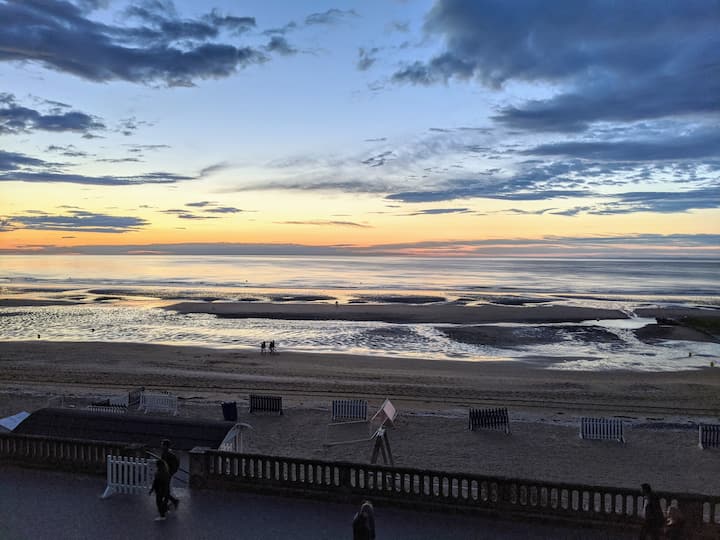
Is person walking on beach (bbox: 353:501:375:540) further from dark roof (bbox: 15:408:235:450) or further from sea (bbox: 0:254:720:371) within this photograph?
sea (bbox: 0:254:720:371)

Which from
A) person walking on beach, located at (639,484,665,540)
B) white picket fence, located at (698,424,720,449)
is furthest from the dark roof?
white picket fence, located at (698,424,720,449)

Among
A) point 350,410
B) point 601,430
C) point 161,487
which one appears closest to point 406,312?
point 350,410

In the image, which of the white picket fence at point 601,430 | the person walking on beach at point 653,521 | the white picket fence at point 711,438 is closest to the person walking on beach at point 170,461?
the person walking on beach at point 653,521

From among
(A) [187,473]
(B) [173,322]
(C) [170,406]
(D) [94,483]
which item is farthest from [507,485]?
(B) [173,322]

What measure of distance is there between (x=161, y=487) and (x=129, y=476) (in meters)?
1.47

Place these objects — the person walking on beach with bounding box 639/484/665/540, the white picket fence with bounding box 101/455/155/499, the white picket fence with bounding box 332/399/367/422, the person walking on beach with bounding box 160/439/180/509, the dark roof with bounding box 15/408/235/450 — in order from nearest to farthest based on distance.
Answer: the person walking on beach with bounding box 639/484/665/540 → the person walking on beach with bounding box 160/439/180/509 → the white picket fence with bounding box 101/455/155/499 → the dark roof with bounding box 15/408/235/450 → the white picket fence with bounding box 332/399/367/422

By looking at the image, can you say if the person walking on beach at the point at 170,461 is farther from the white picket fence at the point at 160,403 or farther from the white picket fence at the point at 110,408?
the white picket fence at the point at 160,403

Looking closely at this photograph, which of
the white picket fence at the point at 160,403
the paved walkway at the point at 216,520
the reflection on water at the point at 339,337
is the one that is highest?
the paved walkway at the point at 216,520

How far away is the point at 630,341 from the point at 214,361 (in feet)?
96.3

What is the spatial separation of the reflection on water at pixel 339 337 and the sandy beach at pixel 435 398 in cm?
266

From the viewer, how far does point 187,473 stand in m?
11.9

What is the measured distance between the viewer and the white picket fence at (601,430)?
16844 millimetres

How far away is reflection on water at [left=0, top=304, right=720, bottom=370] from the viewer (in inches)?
1443

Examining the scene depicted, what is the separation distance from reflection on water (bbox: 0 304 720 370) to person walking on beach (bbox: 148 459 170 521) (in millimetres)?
27440
